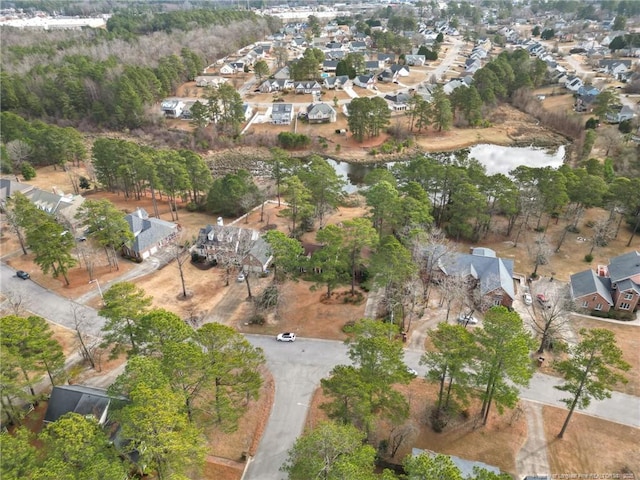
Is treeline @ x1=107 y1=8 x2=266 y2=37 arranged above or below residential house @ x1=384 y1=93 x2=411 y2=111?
above

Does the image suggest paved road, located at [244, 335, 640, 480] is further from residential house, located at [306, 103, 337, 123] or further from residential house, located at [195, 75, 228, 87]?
residential house, located at [195, 75, 228, 87]

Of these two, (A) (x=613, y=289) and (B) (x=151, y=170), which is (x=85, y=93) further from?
(A) (x=613, y=289)

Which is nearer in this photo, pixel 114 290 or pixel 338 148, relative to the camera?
pixel 114 290

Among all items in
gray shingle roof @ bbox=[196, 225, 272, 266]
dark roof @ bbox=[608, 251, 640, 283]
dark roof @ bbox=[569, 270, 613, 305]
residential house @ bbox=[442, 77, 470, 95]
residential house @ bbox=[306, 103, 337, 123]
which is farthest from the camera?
residential house @ bbox=[442, 77, 470, 95]

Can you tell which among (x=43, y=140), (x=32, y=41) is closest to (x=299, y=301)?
(x=43, y=140)

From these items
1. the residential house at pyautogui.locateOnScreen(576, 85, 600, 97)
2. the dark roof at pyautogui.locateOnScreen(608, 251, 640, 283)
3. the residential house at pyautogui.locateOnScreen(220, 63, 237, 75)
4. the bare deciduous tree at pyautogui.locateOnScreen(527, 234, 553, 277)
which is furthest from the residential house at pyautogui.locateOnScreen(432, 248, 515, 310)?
the residential house at pyautogui.locateOnScreen(220, 63, 237, 75)

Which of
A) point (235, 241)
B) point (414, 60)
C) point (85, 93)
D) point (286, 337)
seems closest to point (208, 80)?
point (85, 93)

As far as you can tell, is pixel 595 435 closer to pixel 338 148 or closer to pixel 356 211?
pixel 356 211

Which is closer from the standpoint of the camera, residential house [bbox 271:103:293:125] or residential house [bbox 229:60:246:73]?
residential house [bbox 271:103:293:125]
